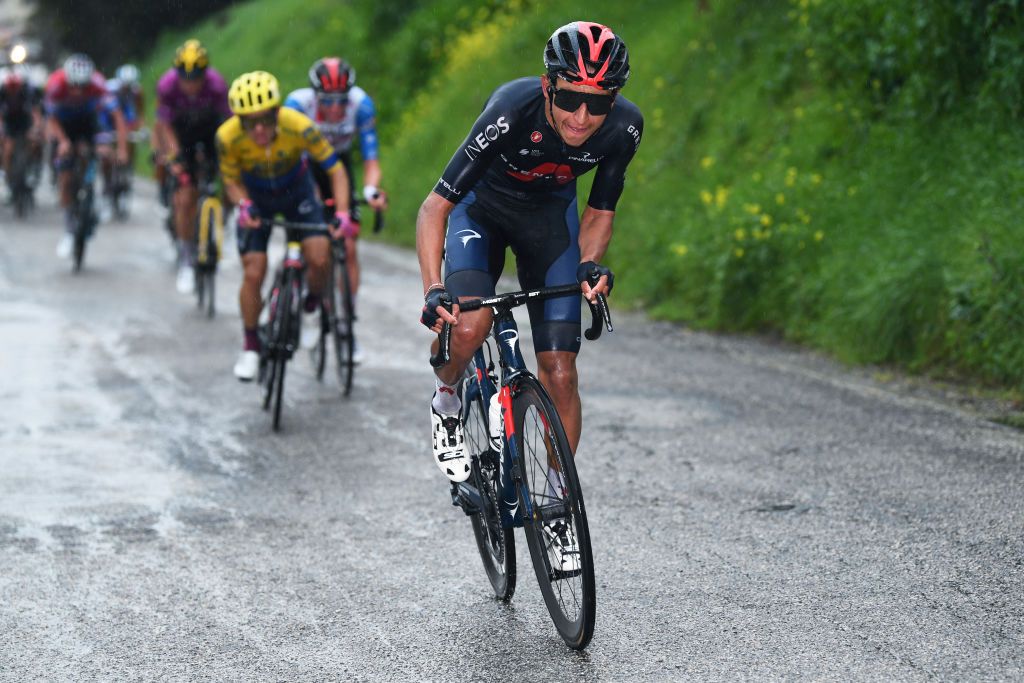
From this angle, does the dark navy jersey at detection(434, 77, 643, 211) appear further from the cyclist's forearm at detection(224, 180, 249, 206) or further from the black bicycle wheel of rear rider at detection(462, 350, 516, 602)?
the cyclist's forearm at detection(224, 180, 249, 206)

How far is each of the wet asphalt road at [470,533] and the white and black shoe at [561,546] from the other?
31 cm

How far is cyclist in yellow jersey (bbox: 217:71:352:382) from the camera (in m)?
8.54

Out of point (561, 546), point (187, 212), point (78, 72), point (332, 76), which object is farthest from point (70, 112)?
point (561, 546)

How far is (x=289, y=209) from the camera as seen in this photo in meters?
8.98

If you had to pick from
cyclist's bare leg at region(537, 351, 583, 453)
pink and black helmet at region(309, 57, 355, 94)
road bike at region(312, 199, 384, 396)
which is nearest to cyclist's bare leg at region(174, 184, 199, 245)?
pink and black helmet at region(309, 57, 355, 94)

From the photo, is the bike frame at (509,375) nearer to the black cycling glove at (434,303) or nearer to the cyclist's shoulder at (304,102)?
the black cycling glove at (434,303)

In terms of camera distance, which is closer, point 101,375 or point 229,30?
point 101,375

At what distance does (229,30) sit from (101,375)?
40187 millimetres

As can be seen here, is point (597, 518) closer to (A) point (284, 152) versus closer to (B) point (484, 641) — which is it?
(B) point (484, 641)

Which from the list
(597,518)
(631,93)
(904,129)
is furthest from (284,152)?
(631,93)

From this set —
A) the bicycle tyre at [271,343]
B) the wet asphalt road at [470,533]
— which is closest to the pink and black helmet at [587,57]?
the wet asphalt road at [470,533]

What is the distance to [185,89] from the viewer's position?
1252cm

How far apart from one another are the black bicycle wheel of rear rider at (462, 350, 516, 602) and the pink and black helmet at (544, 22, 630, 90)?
116cm

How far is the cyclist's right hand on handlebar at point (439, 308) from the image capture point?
4.51 m
